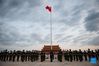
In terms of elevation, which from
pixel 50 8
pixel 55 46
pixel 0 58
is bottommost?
pixel 0 58

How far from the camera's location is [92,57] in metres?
22.2

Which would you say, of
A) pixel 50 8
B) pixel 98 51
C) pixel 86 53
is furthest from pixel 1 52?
pixel 98 51

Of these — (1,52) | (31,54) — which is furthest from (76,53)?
(1,52)

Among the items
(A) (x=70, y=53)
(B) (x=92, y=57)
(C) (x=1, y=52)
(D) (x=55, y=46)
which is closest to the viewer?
(A) (x=70, y=53)

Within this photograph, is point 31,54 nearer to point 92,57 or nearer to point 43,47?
point 92,57

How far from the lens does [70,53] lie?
20.8 meters

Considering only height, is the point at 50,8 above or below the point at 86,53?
above

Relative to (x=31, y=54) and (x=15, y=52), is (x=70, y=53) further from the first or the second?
(x=15, y=52)

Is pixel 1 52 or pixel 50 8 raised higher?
pixel 50 8

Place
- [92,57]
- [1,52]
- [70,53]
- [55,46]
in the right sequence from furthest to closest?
[55,46]
[1,52]
[92,57]
[70,53]

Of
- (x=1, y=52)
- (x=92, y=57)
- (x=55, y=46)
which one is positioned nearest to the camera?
(x=92, y=57)

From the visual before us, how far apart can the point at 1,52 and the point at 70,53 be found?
39.2ft

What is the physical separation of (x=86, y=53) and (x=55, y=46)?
760 inches

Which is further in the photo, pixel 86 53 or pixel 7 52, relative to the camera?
pixel 7 52
